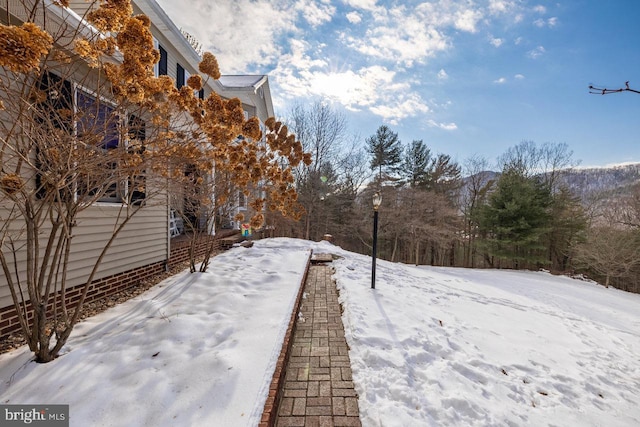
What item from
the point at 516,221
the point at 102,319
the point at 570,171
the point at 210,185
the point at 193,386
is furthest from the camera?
the point at 570,171

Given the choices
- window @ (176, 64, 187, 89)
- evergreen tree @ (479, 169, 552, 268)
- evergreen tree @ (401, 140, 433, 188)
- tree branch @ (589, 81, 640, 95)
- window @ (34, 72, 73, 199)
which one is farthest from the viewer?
evergreen tree @ (401, 140, 433, 188)

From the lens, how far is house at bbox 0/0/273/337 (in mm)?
2533

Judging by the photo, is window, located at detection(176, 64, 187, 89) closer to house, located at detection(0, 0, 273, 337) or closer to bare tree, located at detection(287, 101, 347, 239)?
house, located at detection(0, 0, 273, 337)

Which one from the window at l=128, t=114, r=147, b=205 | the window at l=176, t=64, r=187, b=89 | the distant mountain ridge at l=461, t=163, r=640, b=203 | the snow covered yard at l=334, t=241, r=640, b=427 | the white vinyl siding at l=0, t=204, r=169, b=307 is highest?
the window at l=176, t=64, r=187, b=89

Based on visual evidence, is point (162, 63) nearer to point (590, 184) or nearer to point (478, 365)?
point (478, 365)

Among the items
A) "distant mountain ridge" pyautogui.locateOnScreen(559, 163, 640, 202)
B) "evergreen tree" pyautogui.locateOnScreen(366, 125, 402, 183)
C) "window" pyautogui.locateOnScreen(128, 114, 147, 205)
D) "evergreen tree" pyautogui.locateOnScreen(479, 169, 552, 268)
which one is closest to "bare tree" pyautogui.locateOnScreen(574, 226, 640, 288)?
"evergreen tree" pyautogui.locateOnScreen(479, 169, 552, 268)

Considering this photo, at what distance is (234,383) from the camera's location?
6.81 ft

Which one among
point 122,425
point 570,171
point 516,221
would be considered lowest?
point 122,425

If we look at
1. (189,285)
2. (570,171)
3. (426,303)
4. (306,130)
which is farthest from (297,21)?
(570,171)

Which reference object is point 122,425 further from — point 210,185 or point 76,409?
point 210,185

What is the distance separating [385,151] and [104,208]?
20.2 meters

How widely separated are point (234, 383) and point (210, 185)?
141 inches

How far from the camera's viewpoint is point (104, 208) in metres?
3.69

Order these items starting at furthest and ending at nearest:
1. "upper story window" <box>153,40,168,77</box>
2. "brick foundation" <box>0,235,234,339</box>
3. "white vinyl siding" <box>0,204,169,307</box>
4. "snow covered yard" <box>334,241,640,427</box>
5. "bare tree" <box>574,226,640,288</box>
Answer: "bare tree" <box>574,226,640,288</box>, "upper story window" <box>153,40,168,77</box>, "white vinyl siding" <box>0,204,169,307</box>, "brick foundation" <box>0,235,234,339</box>, "snow covered yard" <box>334,241,640,427</box>
